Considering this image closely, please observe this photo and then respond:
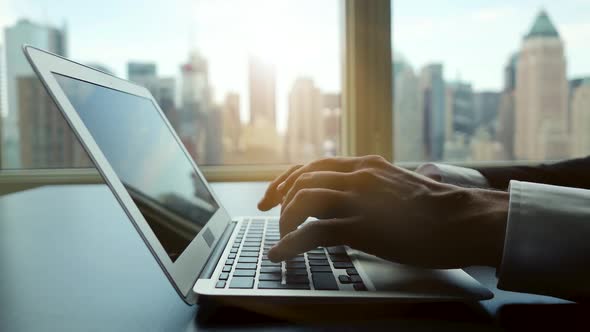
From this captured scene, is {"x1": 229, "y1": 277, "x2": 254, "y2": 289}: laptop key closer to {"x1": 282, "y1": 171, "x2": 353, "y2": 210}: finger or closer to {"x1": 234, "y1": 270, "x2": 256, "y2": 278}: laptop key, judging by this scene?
{"x1": 234, "y1": 270, "x2": 256, "y2": 278}: laptop key

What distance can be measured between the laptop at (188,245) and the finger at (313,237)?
2cm

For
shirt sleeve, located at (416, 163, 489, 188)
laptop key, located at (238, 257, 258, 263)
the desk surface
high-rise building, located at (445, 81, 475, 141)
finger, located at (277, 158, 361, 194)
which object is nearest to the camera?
the desk surface

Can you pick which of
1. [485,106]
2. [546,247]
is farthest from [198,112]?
[546,247]

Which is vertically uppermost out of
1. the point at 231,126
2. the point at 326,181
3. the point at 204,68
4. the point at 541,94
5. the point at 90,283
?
the point at 204,68

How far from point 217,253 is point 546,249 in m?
0.38

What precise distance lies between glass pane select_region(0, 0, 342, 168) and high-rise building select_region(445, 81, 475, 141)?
438 millimetres

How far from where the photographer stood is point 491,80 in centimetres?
180

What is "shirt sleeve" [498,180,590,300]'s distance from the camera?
0.46 m

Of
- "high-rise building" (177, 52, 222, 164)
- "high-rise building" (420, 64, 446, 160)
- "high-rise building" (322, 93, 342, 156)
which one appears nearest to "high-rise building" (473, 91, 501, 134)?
"high-rise building" (420, 64, 446, 160)

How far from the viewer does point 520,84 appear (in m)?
1.81

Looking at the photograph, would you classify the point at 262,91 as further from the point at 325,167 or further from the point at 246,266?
the point at 246,266

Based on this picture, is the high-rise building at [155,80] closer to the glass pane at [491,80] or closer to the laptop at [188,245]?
the glass pane at [491,80]

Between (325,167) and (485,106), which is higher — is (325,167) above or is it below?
below

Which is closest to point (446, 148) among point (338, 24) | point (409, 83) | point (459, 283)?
point (409, 83)
